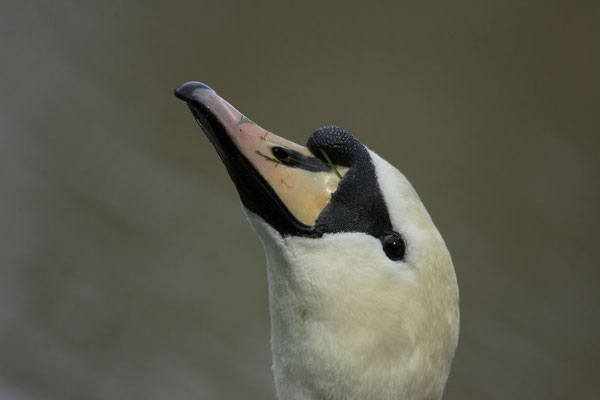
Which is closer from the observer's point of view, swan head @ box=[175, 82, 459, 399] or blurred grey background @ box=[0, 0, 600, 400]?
swan head @ box=[175, 82, 459, 399]

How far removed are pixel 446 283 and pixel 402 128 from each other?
1604mm

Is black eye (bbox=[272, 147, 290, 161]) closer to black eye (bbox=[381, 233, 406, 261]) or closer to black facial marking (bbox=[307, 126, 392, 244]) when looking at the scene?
black facial marking (bbox=[307, 126, 392, 244])

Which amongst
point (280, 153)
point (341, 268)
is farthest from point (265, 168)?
point (341, 268)

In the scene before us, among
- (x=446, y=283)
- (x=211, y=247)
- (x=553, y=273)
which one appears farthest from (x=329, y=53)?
(x=446, y=283)

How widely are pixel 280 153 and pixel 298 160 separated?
0.08ft

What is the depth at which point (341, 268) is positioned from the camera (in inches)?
39.6

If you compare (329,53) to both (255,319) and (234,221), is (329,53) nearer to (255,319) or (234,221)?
(234,221)

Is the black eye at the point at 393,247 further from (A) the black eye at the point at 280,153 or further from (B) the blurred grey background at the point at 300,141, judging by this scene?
(B) the blurred grey background at the point at 300,141

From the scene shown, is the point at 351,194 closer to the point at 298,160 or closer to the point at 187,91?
the point at 298,160

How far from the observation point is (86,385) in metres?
2.55

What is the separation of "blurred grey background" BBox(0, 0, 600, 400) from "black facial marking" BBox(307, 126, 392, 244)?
1513mm

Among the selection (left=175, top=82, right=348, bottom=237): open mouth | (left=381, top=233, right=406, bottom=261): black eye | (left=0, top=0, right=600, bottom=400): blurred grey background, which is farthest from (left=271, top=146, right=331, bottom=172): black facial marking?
(left=0, top=0, right=600, bottom=400): blurred grey background

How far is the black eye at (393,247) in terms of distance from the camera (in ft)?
3.37

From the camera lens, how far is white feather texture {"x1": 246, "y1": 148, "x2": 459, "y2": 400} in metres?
1.01
